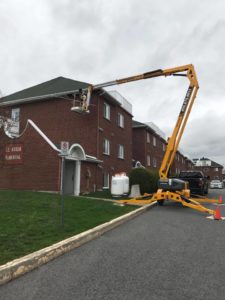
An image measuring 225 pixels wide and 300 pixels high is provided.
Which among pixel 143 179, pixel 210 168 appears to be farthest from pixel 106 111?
pixel 210 168

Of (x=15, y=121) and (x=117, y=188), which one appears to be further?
(x=15, y=121)

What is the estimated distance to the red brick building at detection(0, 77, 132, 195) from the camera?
17.5 meters

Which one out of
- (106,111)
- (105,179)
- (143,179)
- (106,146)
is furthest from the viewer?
(106,111)

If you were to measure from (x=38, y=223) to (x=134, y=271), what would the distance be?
400cm

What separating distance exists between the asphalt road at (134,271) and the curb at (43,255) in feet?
0.40

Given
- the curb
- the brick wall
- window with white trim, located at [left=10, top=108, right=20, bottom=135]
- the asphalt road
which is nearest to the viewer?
the asphalt road

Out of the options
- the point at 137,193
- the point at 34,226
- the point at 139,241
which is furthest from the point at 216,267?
the point at 137,193

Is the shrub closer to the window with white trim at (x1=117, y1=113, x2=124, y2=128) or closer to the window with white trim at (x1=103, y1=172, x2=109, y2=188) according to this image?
the window with white trim at (x1=103, y1=172, x2=109, y2=188)

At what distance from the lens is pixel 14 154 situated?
18.5 m

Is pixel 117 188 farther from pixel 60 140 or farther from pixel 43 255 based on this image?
pixel 43 255

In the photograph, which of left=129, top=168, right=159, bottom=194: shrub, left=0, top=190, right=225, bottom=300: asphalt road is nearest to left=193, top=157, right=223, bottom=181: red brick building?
left=129, top=168, right=159, bottom=194: shrub

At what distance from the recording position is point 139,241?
273 inches

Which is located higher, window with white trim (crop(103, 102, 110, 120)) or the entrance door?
window with white trim (crop(103, 102, 110, 120))

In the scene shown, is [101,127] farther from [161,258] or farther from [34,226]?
[161,258]
